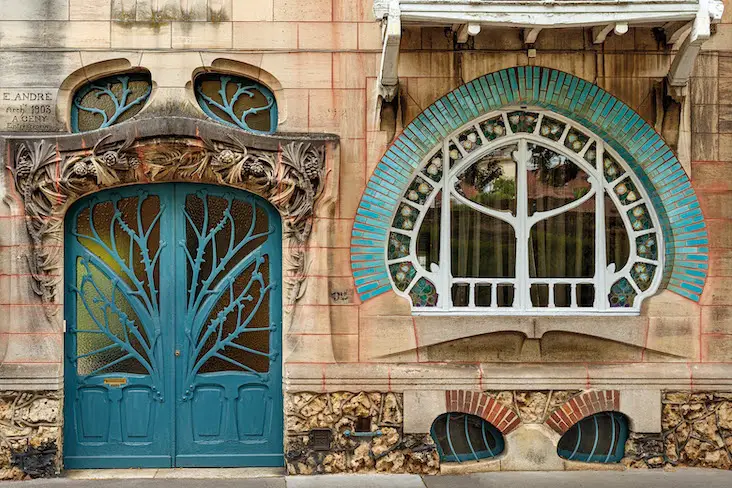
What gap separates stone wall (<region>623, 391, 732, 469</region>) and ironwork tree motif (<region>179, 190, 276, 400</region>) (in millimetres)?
3714

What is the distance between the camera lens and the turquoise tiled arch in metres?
7.83

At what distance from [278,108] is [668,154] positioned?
3763 millimetres

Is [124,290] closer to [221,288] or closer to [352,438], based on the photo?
Answer: [221,288]

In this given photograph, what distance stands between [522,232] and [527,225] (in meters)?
0.09

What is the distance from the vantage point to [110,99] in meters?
7.94

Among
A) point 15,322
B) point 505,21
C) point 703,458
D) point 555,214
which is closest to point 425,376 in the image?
point 555,214

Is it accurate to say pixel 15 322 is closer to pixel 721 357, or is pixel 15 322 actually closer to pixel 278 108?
pixel 278 108

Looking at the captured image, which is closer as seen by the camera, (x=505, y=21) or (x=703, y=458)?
(x=505, y=21)

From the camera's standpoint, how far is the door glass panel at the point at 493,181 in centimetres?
809

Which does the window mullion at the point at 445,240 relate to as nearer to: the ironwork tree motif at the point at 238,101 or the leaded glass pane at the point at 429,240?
the leaded glass pane at the point at 429,240

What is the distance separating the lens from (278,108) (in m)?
7.89

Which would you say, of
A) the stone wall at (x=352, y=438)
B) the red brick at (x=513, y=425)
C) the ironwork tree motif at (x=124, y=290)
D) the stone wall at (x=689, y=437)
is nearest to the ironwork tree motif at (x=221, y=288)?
the ironwork tree motif at (x=124, y=290)

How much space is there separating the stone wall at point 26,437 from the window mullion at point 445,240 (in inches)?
152

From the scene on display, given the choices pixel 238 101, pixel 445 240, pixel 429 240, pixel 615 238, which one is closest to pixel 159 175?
pixel 238 101
